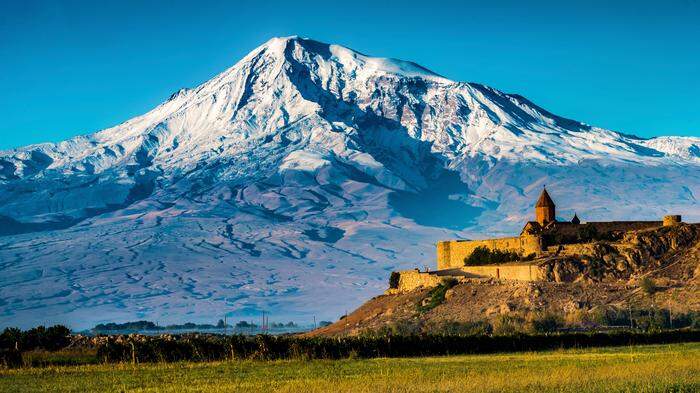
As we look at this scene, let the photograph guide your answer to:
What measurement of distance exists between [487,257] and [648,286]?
1784cm

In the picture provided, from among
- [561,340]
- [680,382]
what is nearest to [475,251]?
[561,340]

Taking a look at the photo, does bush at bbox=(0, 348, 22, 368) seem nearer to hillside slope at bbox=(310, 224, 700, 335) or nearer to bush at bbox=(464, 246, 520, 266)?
hillside slope at bbox=(310, 224, 700, 335)

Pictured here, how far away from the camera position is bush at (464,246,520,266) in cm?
8688

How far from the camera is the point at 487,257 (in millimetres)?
88688

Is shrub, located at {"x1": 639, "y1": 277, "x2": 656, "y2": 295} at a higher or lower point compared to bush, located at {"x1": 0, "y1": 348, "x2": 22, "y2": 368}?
higher

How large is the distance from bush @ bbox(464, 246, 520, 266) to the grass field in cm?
4341

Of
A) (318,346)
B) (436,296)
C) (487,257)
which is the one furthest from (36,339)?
(487,257)

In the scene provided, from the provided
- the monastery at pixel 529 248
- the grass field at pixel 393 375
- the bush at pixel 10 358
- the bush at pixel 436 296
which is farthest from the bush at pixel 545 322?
the bush at pixel 10 358

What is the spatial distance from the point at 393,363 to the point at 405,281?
5019 centimetres

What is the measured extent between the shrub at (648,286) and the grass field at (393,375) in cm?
3048

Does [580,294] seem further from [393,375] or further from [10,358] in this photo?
[10,358]

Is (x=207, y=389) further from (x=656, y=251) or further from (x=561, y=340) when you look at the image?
(x=656, y=251)

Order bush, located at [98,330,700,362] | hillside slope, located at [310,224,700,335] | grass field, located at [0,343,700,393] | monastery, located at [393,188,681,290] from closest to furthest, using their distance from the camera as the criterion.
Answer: grass field, located at [0,343,700,393] → bush, located at [98,330,700,362] → hillside slope, located at [310,224,700,335] → monastery, located at [393,188,681,290]

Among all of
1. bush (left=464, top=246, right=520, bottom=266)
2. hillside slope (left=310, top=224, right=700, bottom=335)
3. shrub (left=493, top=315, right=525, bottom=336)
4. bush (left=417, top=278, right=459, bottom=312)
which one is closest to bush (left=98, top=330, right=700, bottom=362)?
shrub (left=493, top=315, right=525, bottom=336)
